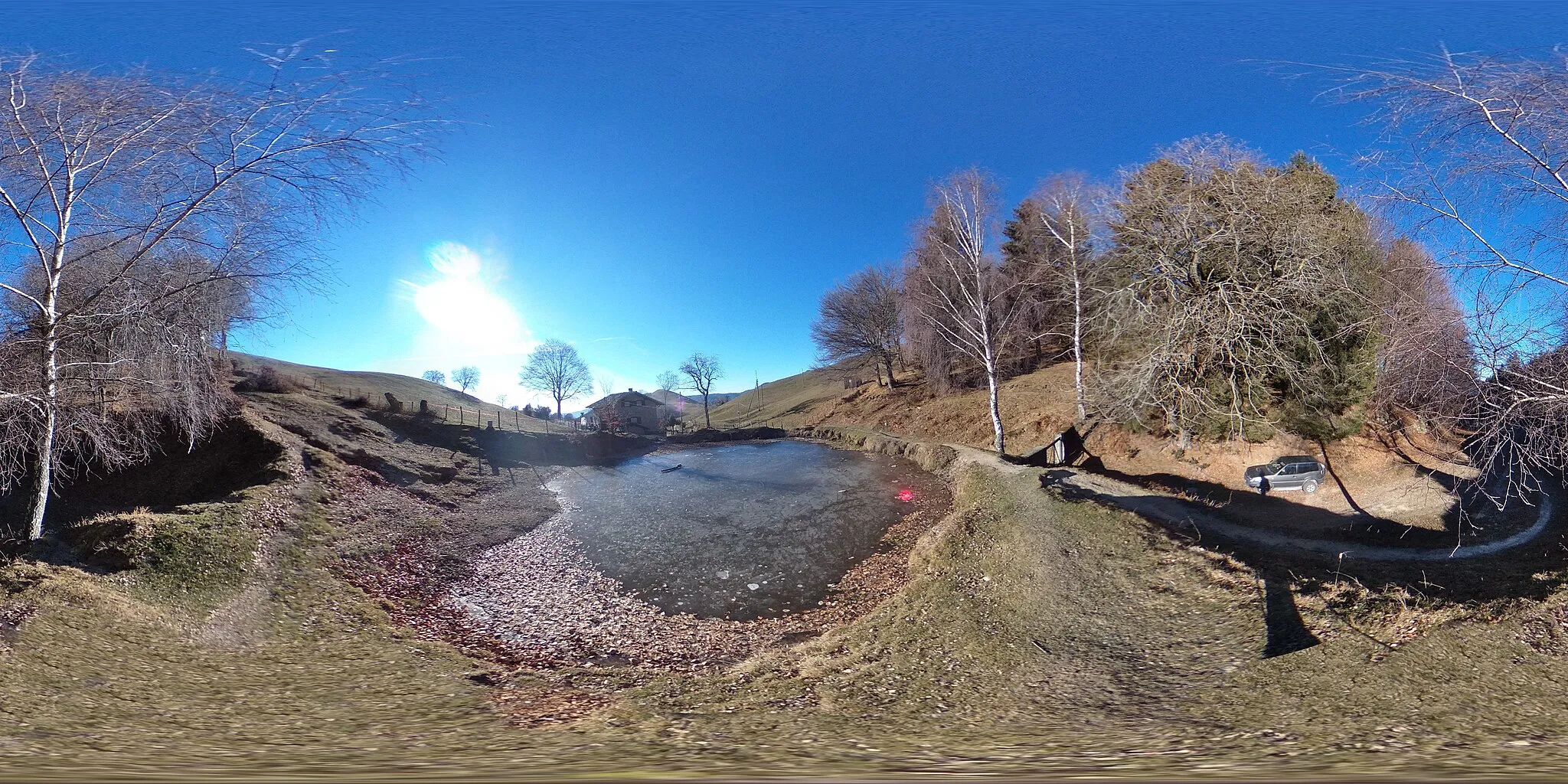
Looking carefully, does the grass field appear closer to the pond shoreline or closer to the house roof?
the pond shoreline

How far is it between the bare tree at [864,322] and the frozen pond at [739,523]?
19.5 meters

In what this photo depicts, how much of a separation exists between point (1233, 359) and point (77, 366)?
26.1 metres

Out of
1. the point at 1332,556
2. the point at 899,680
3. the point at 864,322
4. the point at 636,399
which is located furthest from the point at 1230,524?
the point at 636,399

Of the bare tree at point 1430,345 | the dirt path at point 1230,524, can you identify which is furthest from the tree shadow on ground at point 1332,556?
the bare tree at point 1430,345

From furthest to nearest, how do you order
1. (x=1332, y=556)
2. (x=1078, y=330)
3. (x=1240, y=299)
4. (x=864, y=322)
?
(x=864, y=322)
(x=1078, y=330)
(x=1240, y=299)
(x=1332, y=556)

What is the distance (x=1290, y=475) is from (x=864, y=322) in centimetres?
3519

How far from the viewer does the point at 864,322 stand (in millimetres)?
48688

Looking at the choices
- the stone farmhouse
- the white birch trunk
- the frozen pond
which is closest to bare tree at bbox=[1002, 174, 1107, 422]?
the white birch trunk

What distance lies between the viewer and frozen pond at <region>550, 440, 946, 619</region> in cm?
1216

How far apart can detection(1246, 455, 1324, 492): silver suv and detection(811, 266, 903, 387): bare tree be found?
31.2 metres

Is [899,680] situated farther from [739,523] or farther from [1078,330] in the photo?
[1078,330]

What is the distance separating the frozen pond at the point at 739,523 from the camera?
12.2 metres

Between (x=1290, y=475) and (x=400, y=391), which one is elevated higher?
(x=400, y=391)

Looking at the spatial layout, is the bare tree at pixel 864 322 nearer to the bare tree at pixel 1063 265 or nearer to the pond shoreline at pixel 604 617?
the bare tree at pixel 1063 265
